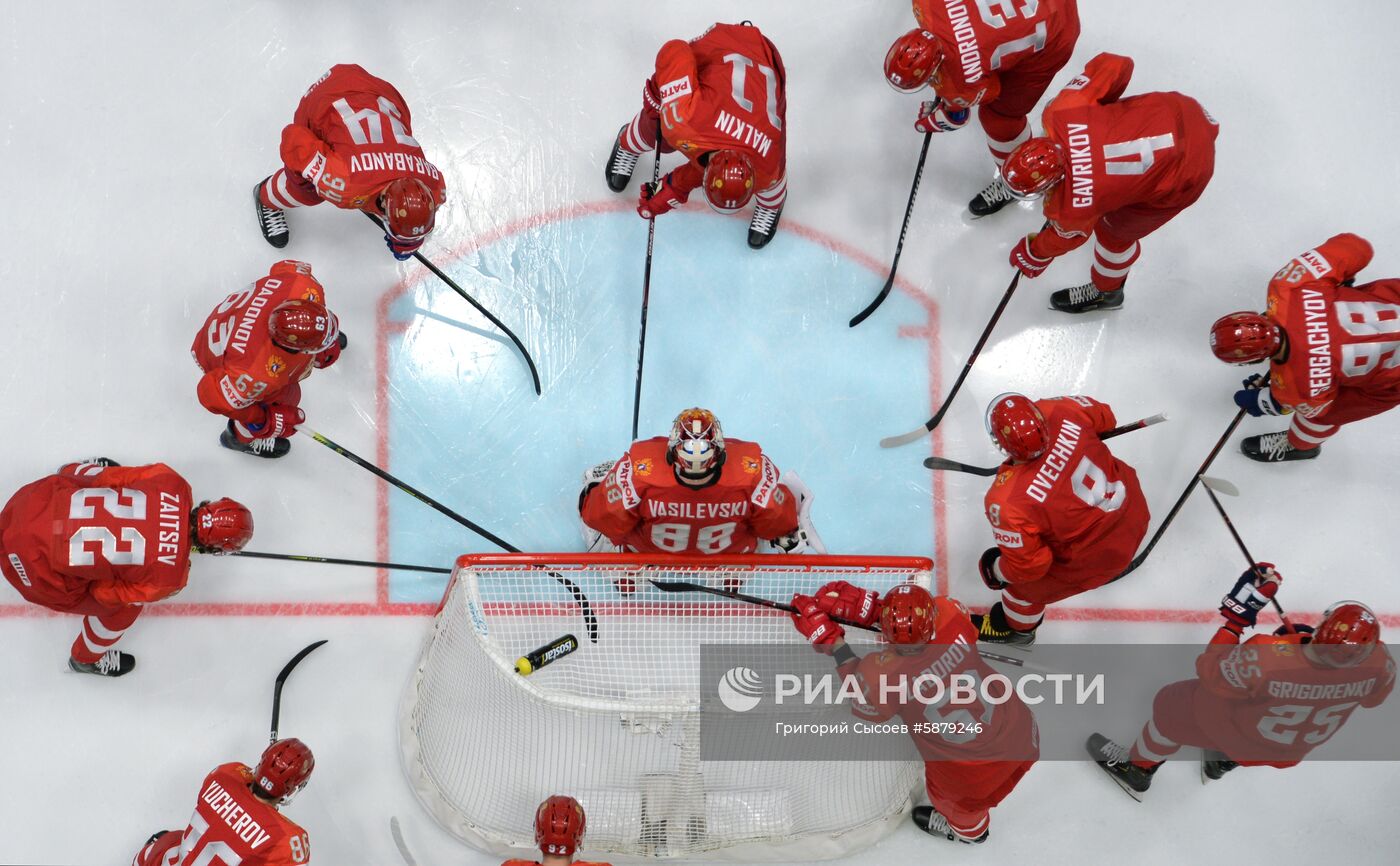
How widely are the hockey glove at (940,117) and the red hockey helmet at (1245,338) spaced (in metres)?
1.32

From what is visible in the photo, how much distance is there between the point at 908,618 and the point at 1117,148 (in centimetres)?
190

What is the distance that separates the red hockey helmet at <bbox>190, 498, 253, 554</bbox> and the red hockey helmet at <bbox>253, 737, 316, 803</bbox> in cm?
71

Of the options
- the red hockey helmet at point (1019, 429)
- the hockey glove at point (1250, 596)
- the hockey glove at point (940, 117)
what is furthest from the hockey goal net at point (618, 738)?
the hockey glove at point (940, 117)

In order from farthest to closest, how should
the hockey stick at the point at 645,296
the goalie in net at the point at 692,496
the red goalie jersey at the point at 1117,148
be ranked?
the hockey stick at the point at 645,296
the red goalie jersey at the point at 1117,148
the goalie in net at the point at 692,496

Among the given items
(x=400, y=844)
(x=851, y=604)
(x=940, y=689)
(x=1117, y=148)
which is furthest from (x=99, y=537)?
(x=1117, y=148)

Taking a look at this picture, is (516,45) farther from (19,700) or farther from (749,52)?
(19,700)

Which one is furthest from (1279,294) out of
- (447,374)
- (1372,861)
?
(447,374)

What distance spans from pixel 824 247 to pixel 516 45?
5.51 ft

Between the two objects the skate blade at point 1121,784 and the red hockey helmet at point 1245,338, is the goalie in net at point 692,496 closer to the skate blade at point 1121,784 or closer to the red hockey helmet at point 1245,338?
the red hockey helmet at point 1245,338

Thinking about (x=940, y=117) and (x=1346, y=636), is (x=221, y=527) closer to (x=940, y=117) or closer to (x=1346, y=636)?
(x=940, y=117)

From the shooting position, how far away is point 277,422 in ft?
14.2

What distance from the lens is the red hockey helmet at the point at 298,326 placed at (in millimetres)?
3904

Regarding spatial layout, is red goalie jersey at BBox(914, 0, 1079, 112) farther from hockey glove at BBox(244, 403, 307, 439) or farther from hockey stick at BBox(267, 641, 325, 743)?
hockey stick at BBox(267, 641, 325, 743)

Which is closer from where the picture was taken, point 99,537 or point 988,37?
point 99,537
